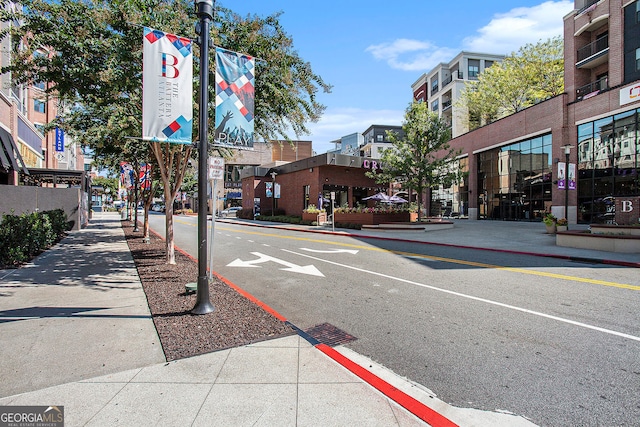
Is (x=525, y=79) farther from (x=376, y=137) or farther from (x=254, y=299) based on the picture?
(x=376, y=137)

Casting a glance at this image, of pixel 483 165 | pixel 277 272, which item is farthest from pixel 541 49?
pixel 277 272

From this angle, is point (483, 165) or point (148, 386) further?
point (483, 165)

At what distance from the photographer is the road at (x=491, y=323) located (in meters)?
3.26

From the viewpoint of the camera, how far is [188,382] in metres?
3.31

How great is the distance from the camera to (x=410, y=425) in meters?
2.73

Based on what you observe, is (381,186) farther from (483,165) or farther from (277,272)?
(277,272)

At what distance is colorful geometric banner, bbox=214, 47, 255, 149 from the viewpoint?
584 cm

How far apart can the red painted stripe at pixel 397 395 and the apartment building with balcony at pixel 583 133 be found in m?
20.2

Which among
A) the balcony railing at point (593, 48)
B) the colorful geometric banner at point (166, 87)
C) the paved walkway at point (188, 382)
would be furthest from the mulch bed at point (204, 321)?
the balcony railing at point (593, 48)

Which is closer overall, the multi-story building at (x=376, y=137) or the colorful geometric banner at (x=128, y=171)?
the colorful geometric banner at (x=128, y=171)

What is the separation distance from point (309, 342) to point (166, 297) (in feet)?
11.1

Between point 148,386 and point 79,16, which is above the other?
point 79,16

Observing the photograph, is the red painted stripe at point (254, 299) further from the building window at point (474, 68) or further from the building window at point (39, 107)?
the building window at point (474, 68)

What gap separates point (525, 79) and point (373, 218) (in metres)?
24.7
